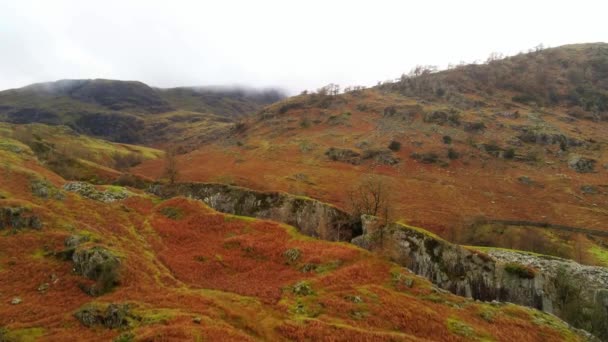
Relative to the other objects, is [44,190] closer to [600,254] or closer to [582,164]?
[600,254]

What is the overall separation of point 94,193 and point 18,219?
1886 centimetres

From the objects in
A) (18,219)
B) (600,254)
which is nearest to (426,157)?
(600,254)

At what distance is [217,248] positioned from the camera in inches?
1865

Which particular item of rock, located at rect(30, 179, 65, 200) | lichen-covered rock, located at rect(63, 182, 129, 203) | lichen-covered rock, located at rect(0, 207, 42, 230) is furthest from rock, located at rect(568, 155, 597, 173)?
lichen-covered rock, located at rect(0, 207, 42, 230)

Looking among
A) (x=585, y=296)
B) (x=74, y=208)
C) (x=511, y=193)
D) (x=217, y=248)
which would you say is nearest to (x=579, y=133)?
(x=511, y=193)

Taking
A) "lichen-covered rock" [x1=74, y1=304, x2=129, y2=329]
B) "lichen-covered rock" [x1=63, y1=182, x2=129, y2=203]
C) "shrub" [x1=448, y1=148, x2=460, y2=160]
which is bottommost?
"lichen-covered rock" [x1=74, y1=304, x2=129, y2=329]

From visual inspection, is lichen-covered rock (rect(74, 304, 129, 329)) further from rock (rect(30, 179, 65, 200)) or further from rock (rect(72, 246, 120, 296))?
rock (rect(30, 179, 65, 200))

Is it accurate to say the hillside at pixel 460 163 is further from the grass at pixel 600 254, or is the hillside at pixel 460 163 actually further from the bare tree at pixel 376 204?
the bare tree at pixel 376 204

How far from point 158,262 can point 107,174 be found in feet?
223

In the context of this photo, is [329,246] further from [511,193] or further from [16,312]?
[511,193]

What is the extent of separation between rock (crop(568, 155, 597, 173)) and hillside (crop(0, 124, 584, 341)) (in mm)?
114172

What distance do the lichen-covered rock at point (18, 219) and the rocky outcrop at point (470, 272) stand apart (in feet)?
131

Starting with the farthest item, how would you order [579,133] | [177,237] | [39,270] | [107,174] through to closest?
1. [579,133]
2. [107,174]
3. [177,237]
4. [39,270]

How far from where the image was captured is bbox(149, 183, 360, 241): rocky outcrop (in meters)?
58.2
